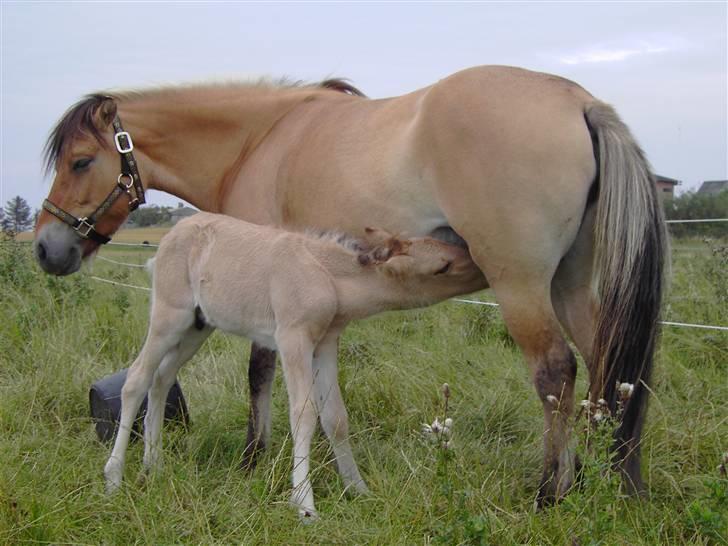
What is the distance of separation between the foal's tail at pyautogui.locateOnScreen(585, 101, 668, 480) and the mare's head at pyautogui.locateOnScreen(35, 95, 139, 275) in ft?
9.65

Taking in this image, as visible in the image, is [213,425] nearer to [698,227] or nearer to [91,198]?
[91,198]

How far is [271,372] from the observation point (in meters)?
4.45

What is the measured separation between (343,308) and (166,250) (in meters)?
1.04

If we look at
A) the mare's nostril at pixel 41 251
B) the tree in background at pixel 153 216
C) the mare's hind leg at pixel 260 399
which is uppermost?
the mare's nostril at pixel 41 251

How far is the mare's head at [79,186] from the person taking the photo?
4816 mm

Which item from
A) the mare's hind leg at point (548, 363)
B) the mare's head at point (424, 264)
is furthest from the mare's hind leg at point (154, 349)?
the mare's hind leg at point (548, 363)

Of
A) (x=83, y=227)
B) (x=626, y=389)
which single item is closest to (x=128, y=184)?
(x=83, y=227)

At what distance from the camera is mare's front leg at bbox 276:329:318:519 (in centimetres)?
350

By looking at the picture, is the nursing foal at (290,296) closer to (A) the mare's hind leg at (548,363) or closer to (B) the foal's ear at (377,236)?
(B) the foal's ear at (377,236)

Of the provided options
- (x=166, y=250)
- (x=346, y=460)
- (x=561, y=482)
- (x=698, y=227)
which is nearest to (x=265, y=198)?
(x=166, y=250)

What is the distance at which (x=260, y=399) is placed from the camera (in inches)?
173

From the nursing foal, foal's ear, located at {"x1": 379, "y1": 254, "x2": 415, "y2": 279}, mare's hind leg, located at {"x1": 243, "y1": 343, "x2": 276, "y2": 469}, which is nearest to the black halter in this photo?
the nursing foal

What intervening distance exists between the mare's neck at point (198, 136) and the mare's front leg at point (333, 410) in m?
1.55

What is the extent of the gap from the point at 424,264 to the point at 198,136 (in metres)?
2.14
